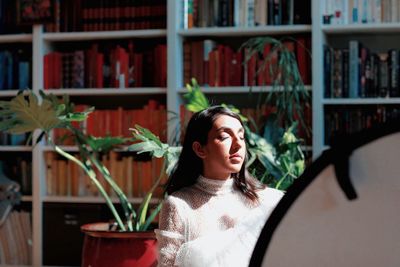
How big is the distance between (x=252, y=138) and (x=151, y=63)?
0.93 m

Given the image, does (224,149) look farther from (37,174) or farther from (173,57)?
(37,174)

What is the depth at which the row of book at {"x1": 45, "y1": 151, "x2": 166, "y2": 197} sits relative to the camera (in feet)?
12.1

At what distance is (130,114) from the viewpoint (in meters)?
3.70

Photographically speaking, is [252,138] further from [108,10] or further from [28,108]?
[108,10]

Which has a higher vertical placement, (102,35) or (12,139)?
(102,35)

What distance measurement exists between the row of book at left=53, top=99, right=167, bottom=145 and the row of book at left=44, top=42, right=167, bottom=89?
0.12 meters

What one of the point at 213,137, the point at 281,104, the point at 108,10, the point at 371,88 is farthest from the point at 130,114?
the point at 213,137

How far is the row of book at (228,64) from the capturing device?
11.4 ft

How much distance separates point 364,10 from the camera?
337cm

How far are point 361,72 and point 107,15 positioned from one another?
1.24 metres

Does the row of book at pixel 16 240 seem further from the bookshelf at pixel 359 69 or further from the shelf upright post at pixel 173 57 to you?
the bookshelf at pixel 359 69

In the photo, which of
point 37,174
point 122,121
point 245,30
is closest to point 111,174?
point 122,121

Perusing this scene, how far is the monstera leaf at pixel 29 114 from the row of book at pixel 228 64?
3.15ft

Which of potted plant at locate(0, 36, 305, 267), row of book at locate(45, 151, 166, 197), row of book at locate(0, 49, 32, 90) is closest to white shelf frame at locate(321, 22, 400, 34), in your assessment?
potted plant at locate(0, 36, 305, 267)
